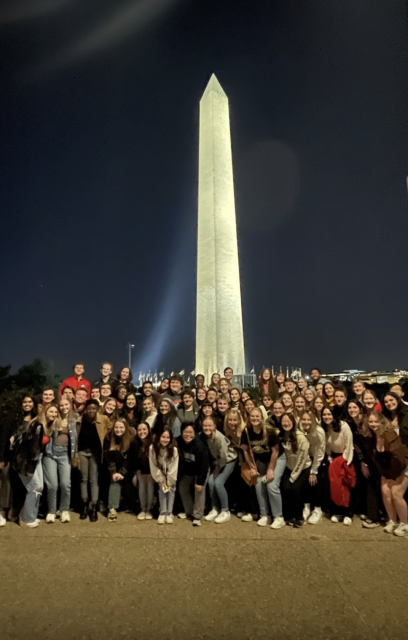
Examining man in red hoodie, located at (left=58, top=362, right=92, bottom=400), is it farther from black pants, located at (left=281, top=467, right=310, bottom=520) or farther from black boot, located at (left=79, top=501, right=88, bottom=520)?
black pants, located at (left=281, top=467, right=310, bottom=520)

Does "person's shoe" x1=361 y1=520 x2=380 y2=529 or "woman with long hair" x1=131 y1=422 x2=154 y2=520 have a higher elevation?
"woman with long hair" x1=131 y1=422 x2=154 y2=520

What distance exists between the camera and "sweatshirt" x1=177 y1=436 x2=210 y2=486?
18.9ft

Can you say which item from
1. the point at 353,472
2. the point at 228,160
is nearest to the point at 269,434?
the point at 353,472

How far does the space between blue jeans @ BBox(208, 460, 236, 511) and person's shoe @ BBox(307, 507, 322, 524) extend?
1.03 m

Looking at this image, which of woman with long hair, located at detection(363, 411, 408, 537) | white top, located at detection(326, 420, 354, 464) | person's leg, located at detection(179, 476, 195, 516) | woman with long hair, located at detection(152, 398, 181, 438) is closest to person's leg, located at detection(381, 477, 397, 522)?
woman with long hair, located at detection(363, 411, 408, 537)

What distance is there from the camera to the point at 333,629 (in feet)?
10.2

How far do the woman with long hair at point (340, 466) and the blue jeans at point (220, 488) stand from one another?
4.19ft

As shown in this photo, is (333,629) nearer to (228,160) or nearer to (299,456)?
(299,456)

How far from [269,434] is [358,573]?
210 centimetres

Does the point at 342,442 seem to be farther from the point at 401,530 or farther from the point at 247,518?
the point at 247,518

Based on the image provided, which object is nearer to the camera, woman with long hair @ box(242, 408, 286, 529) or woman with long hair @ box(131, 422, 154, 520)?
woman with long hair @ box(242, 408, 286, 529)

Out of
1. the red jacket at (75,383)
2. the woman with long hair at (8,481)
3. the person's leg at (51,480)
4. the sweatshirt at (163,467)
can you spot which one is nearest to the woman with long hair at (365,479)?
the sweatshirt at (163,467)

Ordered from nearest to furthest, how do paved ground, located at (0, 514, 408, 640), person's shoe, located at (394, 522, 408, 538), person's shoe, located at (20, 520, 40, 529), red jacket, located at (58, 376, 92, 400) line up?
paved ground, located at (0, 514, 408, 640)
person's shoe, located at (394, 522, 408, 538)
person's shoe, located at (20, 520, 40, 529)
red jacket, located at (58, 376, 92, 400)

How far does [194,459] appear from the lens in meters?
5.84
